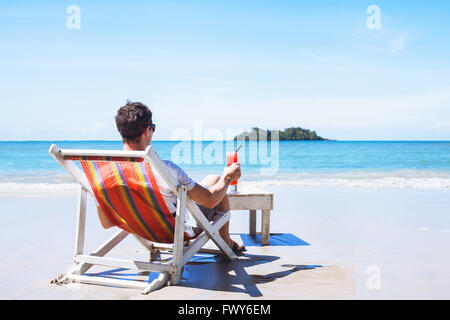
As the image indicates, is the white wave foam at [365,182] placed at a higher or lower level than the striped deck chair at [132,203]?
lower

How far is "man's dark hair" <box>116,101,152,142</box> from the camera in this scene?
278 centimetres

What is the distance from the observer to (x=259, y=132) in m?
38.8

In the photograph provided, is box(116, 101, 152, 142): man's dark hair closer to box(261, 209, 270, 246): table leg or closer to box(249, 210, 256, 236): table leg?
box(261, 209, 270, 246): table leg


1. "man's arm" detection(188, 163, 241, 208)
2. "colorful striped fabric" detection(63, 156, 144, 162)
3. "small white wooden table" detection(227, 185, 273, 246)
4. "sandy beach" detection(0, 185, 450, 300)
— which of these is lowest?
"sandy beach" detection(0, 185, 450, 300)

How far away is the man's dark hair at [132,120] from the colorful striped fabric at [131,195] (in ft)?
0.90

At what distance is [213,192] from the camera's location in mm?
2965

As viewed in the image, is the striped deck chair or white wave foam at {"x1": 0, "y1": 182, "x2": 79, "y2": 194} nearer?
the striped deck chair

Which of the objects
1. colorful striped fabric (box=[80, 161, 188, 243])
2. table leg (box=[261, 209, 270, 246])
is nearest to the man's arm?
colorful striped fabric (box=[80, 161, 188, 243])

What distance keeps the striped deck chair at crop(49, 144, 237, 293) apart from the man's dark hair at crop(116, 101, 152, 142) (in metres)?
0.27

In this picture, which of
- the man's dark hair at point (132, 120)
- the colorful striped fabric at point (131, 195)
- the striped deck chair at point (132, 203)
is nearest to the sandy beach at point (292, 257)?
the striped deck chair at point (132, 203)

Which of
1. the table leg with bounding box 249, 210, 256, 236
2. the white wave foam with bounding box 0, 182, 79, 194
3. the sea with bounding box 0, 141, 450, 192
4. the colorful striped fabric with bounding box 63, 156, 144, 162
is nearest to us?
the colorful striped fabric with bounding box 63, 156, 144, 162

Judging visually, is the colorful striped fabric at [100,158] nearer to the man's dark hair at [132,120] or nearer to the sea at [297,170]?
the man's dark hair at [132,120]

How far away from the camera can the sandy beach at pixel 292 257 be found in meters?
2.80
